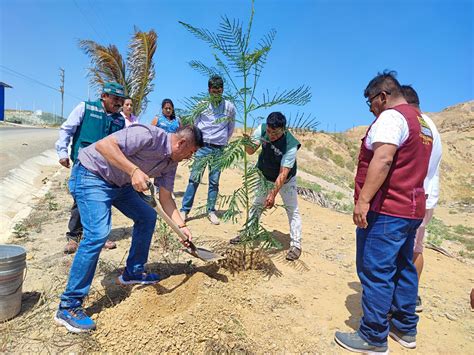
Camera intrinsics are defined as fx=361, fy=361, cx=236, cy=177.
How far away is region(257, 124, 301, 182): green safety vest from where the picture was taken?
3.81 metres

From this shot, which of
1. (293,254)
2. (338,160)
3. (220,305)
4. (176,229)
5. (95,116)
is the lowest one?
(220,305)

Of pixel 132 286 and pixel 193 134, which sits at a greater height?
pixel 193 134

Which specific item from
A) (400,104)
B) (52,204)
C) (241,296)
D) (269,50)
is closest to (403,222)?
(400,104)

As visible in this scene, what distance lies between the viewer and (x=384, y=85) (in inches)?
100

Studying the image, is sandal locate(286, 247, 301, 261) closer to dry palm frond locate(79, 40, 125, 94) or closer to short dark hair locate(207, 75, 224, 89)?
short dark hair locate(207, 75, 224, 89)

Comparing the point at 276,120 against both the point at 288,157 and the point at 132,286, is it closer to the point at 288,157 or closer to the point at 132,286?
the point at 288,157

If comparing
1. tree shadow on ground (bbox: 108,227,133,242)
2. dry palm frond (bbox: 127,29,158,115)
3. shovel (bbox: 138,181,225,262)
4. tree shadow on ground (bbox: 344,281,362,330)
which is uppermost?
dry palm frond (bbox: 127,29,158,115)

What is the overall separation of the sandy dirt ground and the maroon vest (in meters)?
1.10

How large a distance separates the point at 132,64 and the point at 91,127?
6523 millimetres

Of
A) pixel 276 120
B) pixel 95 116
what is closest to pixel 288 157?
pixel 276 120

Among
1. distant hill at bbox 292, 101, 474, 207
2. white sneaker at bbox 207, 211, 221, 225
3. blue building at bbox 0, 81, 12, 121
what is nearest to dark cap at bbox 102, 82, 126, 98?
white sneaker at bbox 207, 211, 221, 225

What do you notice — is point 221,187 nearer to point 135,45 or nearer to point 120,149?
point 135,45

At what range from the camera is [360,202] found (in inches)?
96.7

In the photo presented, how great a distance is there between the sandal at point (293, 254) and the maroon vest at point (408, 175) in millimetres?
1786
